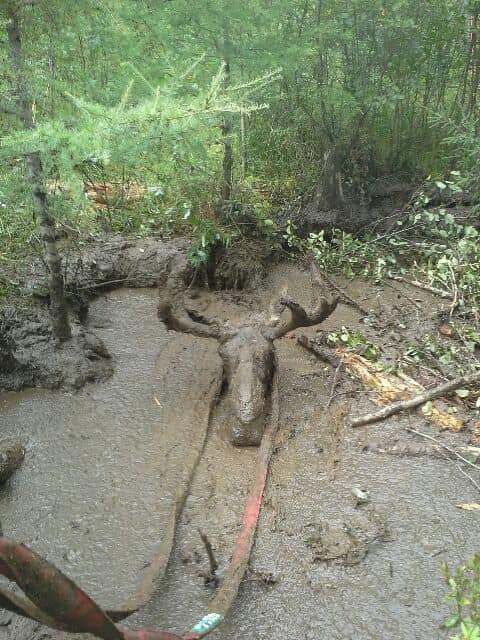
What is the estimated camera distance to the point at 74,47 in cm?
569

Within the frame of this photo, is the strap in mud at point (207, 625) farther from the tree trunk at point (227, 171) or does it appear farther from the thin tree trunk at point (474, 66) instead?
the thin tree trunk at point (474, 66)

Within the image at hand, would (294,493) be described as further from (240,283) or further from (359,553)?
(240,283)

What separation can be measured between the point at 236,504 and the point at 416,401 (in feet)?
6.77

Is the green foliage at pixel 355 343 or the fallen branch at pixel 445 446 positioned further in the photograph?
the green foliage at pixel 355 343

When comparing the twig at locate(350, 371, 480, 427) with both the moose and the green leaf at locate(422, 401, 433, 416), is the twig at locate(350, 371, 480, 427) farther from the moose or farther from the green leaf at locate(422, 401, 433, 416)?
the moose

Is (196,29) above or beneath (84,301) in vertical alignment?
above

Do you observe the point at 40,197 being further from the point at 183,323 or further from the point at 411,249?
the point at 411,249

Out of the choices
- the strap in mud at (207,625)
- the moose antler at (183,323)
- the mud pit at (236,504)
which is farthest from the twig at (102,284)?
the strap in mud at (207,625)

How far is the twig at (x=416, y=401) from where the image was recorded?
509 cm

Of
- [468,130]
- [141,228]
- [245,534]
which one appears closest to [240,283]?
[141,228]

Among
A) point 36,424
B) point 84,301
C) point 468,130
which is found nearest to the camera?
point 36,424

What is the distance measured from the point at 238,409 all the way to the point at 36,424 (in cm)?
199

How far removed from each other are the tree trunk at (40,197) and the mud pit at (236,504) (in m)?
0.86

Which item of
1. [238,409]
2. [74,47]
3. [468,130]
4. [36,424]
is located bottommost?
[36,424]
